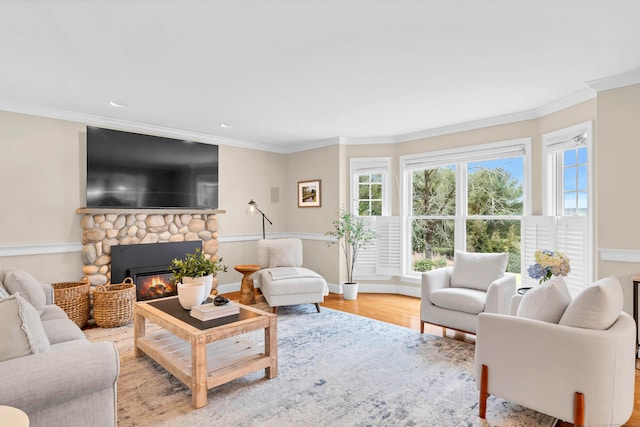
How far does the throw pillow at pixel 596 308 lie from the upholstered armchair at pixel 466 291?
112 centimetres

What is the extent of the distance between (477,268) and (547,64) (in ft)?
6.46

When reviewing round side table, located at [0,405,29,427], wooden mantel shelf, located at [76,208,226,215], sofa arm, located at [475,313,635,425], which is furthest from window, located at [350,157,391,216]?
round side table, located at [0,405,29,427]

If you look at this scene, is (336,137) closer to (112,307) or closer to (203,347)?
(112,307)

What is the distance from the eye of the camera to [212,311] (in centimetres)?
→ 265

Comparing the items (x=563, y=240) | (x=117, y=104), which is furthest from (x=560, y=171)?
(x=117, y=104)

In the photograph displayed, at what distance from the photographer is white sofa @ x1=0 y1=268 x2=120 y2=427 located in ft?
4.66

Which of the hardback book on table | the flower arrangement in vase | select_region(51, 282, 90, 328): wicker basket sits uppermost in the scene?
the flower arrangement in vase

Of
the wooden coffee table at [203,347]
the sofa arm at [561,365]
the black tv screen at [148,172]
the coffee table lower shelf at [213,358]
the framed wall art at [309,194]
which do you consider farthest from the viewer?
the framed wall art at [309,194]

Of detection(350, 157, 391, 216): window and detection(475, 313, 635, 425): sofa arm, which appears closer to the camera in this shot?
detection(475, 313, 635, 425): sofa arm

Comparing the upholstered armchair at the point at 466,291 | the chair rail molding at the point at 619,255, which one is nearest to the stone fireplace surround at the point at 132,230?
the upholstered armchair at the point at 466,291

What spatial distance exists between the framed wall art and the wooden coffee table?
120 inches

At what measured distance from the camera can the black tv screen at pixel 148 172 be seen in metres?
4.15

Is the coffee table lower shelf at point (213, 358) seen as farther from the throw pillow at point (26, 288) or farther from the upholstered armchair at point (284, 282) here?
the upholstered armchair at point (284, 282)

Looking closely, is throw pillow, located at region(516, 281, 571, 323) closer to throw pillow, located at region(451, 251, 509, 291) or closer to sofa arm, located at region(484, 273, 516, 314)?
sofa arm, located at region(484, 273, 516, 314)
